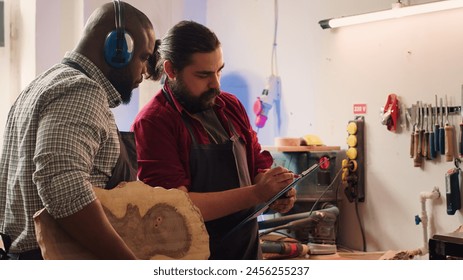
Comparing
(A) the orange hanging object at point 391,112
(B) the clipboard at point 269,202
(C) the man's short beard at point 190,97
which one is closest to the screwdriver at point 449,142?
(A) the orange hanging object at point 391,112

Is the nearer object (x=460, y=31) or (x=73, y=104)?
(x=73, y=104)

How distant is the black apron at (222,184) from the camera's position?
3.30 ft

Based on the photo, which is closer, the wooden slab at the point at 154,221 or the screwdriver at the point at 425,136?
the wooden slab at the point at 154,221

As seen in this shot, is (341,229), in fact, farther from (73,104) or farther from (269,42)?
(73,104)

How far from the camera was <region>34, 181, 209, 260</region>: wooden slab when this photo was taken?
77cm

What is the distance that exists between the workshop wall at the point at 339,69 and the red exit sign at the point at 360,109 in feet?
0.06

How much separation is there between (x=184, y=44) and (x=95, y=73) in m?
0.26

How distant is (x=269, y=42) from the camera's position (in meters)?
2.12

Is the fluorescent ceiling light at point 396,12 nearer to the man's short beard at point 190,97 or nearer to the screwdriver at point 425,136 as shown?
the screwdriver at point 425,136

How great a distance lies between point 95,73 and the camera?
777 millimetres

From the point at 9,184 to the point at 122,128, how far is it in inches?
42.2
